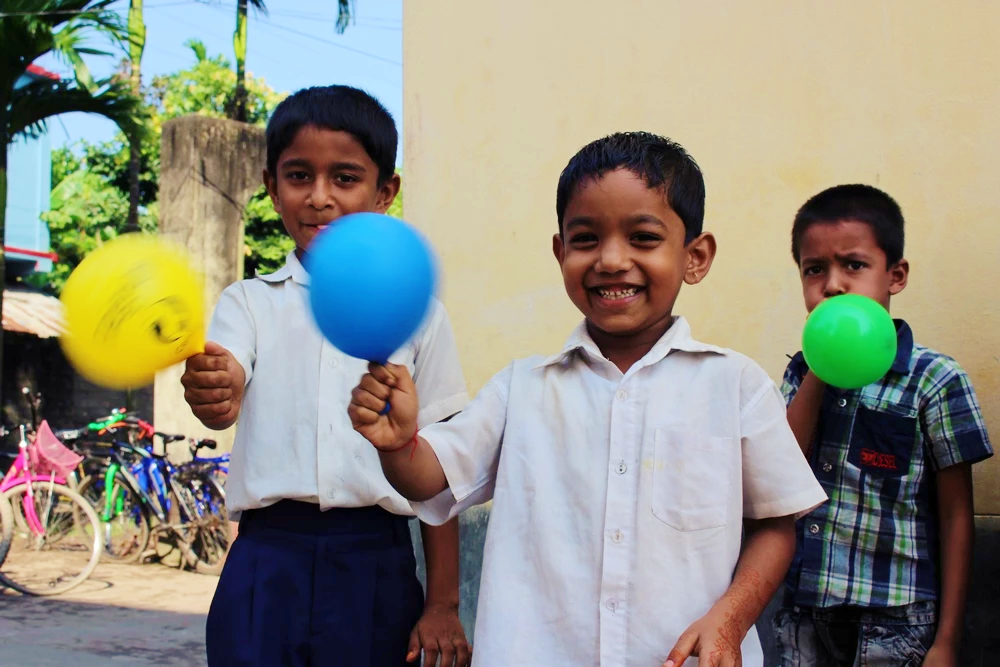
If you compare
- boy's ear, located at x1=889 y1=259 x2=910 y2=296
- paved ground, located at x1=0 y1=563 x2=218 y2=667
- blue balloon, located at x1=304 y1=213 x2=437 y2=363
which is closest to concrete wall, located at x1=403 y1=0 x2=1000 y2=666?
boy's ear, located at x1=889 y1=259 x2=910 y2=296

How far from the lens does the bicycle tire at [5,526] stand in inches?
264

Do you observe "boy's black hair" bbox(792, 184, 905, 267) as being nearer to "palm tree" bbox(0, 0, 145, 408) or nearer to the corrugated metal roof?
"palm tree" bbox(0, 0, 145, 408)

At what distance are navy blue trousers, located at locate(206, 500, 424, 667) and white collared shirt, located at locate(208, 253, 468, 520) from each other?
55mm

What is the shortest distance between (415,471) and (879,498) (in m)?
1.15

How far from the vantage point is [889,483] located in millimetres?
2207

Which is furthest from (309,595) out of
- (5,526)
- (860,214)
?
(5,526)

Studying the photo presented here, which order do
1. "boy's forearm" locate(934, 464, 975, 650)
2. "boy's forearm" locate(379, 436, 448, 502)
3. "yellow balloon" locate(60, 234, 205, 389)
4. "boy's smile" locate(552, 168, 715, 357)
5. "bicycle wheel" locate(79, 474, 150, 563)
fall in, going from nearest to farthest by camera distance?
"yellow balloon" locate(60, 234, 205, 389), "boy's forearm" locate(379, 436, 448, 502), "boy's smile" locate(552, 168, 715, 357), "boy's forearm" locate(934, 464, 975, 650), "bicycle wheel" locate(79, 474, 150, 563)

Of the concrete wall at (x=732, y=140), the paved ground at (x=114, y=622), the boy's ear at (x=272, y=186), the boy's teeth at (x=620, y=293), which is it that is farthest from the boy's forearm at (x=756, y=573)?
the paved ground at (x=114, y=622)

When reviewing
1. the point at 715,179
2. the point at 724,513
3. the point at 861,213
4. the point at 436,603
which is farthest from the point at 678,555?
the point at 715,179

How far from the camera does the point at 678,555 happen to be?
5.37 feet

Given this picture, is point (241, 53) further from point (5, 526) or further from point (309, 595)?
point (309, 595)

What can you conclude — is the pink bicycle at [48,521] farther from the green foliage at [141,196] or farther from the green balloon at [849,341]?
the green foliage at [141,196]

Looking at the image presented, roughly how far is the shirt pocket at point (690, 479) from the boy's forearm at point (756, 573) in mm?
91

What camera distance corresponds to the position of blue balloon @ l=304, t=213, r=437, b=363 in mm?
1356
